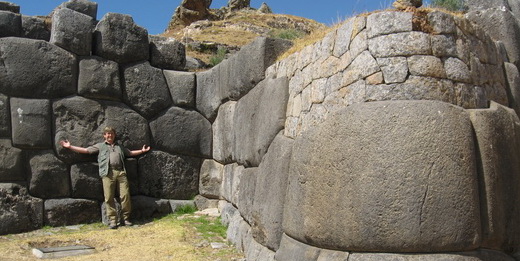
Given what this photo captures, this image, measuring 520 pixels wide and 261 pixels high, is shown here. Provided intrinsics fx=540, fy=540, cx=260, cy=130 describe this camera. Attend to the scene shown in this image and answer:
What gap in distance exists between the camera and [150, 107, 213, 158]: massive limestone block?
29.4 feet

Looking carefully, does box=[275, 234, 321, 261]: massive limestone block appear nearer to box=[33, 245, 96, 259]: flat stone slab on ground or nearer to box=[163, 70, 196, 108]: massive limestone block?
→ box=[33, 245, 96, 259]: flat stone slab on ground

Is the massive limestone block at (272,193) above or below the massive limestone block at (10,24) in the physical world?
below

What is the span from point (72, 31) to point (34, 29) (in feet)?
1.94

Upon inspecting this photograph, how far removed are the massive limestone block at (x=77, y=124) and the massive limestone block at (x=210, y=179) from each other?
1779 millimetres

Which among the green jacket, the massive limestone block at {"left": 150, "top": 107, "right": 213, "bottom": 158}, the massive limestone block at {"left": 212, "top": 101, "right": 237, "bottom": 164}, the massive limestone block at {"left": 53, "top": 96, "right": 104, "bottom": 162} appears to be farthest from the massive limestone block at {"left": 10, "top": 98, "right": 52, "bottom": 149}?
the massive limestone block at {"left": 212, "top": 101, "right": 237, "bottom": 164}

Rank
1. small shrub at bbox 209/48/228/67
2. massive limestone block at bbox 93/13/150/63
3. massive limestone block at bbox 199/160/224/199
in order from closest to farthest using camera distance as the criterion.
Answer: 1. massive limestone block at bbox 93/13/150/63
2. massive limestone block at bbox 199/160/224/199
3. small shrub at bbox 209/48/228/67

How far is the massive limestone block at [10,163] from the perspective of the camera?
7734mm

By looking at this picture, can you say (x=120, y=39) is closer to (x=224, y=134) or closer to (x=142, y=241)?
(x=224, y=134)

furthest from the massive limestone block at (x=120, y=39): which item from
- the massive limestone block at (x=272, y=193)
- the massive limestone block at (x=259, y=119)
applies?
the massive limestone block at (x=272, y=193)

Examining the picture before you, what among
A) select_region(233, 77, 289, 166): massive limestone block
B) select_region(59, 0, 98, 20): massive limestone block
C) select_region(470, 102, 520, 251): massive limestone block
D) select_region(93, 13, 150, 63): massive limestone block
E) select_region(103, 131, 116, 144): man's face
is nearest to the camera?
select_region(470, 102, 520, 251): massive limestone block

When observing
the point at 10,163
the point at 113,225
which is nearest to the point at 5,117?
the point at 10,163

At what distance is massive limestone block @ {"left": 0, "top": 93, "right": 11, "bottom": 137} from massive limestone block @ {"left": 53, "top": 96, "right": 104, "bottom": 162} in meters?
0.63

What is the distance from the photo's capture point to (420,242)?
359 cm

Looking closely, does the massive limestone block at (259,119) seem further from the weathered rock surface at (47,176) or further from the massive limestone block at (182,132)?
the weathered rock surface at (47,176)
